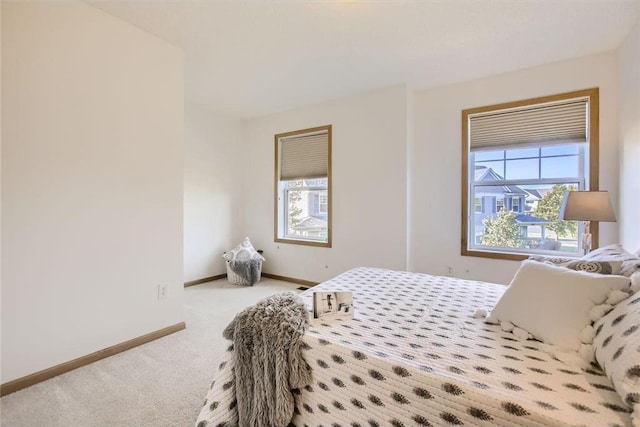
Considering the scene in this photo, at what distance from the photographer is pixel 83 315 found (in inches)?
81.7

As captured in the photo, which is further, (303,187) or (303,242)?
(303,187)

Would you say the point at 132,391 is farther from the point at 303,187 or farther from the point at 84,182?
the point at 303,187

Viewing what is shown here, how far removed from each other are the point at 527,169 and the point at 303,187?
2.83 m

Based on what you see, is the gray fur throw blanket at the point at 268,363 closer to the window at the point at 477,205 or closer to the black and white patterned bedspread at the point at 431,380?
the black and white patterned bedspread at the point at 431,380

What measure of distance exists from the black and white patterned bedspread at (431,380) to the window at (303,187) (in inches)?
107

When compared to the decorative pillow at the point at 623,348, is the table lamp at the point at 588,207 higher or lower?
higher

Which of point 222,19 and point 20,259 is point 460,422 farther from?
point 222,19

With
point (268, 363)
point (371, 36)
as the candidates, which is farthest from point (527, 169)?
point (268, 363)

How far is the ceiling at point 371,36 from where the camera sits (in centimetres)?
207

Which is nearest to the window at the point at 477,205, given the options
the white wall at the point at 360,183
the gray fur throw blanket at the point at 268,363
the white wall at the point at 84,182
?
the white wall at the point at 360,183

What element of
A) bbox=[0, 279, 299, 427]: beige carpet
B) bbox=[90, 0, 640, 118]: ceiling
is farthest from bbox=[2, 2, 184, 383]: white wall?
bbox=[90, 0, 640, 118]: ceiling

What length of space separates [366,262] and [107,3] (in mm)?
3442

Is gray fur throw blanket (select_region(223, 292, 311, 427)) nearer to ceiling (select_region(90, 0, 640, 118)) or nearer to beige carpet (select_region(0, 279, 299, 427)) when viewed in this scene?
beige carpet (select_region(0, 279, 299, 427))

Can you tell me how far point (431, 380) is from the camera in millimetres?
971
